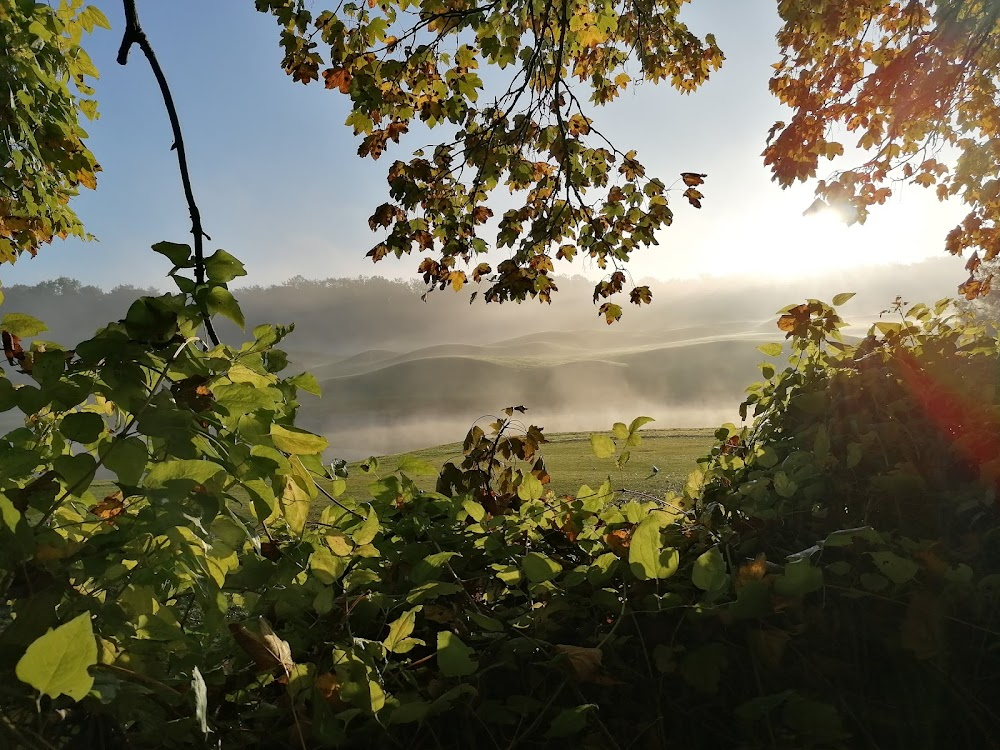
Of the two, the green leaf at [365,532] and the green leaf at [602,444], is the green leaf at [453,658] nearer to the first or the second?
the green leaf at [365,532]

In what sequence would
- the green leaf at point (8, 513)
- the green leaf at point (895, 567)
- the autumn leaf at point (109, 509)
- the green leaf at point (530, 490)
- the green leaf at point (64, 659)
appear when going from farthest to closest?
1. the green leaf at point (530, 490)
2. the autumn leaf at point (109, 509)
3. the green leaf at point (895, 567)
4. the green leaf at point (8, 513)
5. the green leaf at point (64, 659)

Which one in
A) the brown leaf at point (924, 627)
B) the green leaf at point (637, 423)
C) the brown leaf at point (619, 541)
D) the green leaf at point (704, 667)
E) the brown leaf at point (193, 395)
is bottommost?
the green leaf at point (704, 667)

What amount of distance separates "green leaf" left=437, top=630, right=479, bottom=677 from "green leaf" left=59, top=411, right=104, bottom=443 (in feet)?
2.32

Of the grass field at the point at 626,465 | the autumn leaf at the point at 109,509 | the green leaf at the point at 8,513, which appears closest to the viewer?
the green leaf at the point at 8,513

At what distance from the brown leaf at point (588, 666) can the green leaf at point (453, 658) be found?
23cm

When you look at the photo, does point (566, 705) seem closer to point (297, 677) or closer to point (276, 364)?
point (297, 677)

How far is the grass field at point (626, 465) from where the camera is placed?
6875mm

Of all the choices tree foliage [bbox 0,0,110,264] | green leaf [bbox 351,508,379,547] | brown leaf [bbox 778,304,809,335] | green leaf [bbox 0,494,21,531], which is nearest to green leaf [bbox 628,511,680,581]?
green leaf [bbox 351,508,379,547]

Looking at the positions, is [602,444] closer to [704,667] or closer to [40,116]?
[704,667]

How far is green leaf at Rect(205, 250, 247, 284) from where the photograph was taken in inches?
44.2

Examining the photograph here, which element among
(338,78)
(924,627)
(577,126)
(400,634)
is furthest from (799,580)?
(577,126)

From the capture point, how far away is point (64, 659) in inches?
27.0

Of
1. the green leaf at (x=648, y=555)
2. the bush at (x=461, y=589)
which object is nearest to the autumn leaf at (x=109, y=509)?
the bush at (x=461, y=589)

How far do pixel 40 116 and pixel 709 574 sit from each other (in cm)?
823
